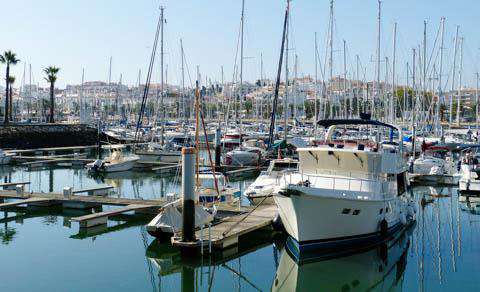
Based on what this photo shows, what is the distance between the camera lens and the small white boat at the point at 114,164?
44628mm

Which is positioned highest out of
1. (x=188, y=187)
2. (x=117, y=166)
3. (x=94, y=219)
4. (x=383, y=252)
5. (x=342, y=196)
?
(x=188, y=187)

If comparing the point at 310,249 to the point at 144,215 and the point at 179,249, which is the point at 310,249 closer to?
the point at 179,249

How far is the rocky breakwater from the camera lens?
2566 inches

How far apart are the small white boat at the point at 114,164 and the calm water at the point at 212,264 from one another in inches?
744

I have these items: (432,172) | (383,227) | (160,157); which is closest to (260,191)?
(383,227)

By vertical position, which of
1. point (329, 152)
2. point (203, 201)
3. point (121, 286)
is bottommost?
point (121, 286)

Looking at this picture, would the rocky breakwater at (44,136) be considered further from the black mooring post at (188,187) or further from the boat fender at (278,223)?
the black mooring post at (188,187)

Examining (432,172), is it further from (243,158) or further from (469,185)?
(243,158)

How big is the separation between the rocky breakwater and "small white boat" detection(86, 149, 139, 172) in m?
23.6

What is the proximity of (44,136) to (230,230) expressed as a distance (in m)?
54.2

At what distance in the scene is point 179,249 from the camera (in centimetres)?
1964

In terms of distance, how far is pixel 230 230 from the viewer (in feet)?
66.5

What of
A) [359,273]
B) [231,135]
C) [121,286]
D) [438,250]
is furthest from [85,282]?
[231,135]

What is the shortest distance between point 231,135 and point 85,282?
45.8m
